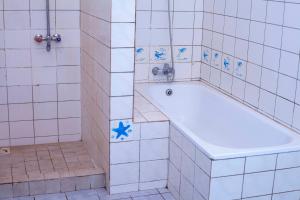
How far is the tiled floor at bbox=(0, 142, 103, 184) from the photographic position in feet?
9.36

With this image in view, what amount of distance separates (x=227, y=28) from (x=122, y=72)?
96 cm

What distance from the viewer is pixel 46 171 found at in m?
2.93

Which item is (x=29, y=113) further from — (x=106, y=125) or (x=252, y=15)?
(x=252, y=15)

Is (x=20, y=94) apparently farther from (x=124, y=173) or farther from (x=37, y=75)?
(x=124, y=173)

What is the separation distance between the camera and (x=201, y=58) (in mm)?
3680

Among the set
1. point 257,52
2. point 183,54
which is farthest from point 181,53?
point 257,52

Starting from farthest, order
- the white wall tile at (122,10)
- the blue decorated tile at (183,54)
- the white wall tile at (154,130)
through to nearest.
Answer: the blue decorated tile at (183,54)
the white wall tile at (154,130)
the white wall tile at (122,10)

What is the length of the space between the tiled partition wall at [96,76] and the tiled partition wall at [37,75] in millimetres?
109

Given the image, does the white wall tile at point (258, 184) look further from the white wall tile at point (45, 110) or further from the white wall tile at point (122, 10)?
the white wall tile at point (45, 110)

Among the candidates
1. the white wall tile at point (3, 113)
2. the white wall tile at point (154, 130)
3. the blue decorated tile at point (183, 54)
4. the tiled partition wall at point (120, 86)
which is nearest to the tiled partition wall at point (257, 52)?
the blue decorated tile at point (183, 54)

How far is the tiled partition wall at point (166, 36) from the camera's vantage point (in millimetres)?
3473

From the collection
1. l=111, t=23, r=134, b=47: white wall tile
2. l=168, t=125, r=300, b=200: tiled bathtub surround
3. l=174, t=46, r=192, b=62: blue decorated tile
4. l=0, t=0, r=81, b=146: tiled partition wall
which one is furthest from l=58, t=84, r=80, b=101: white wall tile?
l=168, t=125, r=300, b=200: tiled bathtub surround

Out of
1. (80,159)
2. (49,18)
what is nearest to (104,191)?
(80,159)

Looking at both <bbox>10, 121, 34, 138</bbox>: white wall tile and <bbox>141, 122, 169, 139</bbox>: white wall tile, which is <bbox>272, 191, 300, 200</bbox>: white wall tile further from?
<bbox>10, 121, 34, 138</bbox>: white wall tile
